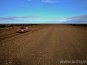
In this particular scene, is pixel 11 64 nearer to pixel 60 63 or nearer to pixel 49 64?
pixel 49 64

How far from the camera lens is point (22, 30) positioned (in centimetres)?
3123

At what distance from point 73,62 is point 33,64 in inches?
87.0

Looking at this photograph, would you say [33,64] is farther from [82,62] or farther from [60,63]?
[82,62]

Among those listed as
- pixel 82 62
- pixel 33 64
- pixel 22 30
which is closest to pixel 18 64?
pixel 33 64

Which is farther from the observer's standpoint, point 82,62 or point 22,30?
point 22,30

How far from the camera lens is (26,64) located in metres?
6.98

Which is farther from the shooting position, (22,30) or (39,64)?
(22,30)

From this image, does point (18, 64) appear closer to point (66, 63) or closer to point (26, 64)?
point (26, 64)

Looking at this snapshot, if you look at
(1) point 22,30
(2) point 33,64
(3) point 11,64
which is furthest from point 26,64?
(1) point 22,30

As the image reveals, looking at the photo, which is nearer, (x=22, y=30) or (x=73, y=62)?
(x=73, y=62)

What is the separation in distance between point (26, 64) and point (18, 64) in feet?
1.43

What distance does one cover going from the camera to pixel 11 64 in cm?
700

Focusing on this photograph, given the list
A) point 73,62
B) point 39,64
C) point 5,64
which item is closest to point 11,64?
point 5,64

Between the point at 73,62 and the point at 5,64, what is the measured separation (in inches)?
147
